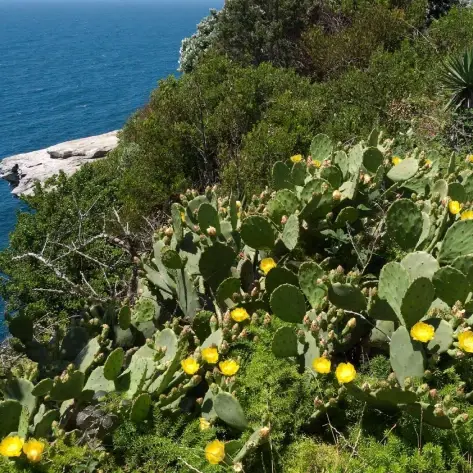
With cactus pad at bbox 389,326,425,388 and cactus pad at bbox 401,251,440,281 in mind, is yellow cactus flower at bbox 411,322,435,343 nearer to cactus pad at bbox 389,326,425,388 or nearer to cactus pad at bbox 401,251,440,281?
cactus pad at bbox 389,326,425,388

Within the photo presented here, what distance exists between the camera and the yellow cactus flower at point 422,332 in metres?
2.19

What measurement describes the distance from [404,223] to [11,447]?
2.06 meters

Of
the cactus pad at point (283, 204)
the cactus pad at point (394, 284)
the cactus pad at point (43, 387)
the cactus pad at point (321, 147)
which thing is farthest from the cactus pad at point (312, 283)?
the cactus pad at point (321, 147)

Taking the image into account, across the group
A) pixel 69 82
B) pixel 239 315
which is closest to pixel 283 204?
pixel 239 315

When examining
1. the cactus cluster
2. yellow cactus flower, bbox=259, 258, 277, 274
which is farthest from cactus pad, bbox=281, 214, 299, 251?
yellow cactus flower, bbox=259, 258, 277, 274

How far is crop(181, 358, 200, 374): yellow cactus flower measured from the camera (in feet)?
7.39

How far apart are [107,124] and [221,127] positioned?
2989 cm

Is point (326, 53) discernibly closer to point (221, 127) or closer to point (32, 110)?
point (221, 127)

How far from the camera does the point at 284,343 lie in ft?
7.58

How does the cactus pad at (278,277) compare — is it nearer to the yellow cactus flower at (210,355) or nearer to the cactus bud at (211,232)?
the cactus bud at (211,232)

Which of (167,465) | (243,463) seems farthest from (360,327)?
(167,465)

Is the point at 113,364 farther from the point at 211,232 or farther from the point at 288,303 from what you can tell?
the point at 211,232

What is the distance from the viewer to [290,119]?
29.3 feet

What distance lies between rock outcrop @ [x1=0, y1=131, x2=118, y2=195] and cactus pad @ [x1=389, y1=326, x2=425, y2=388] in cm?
2425
